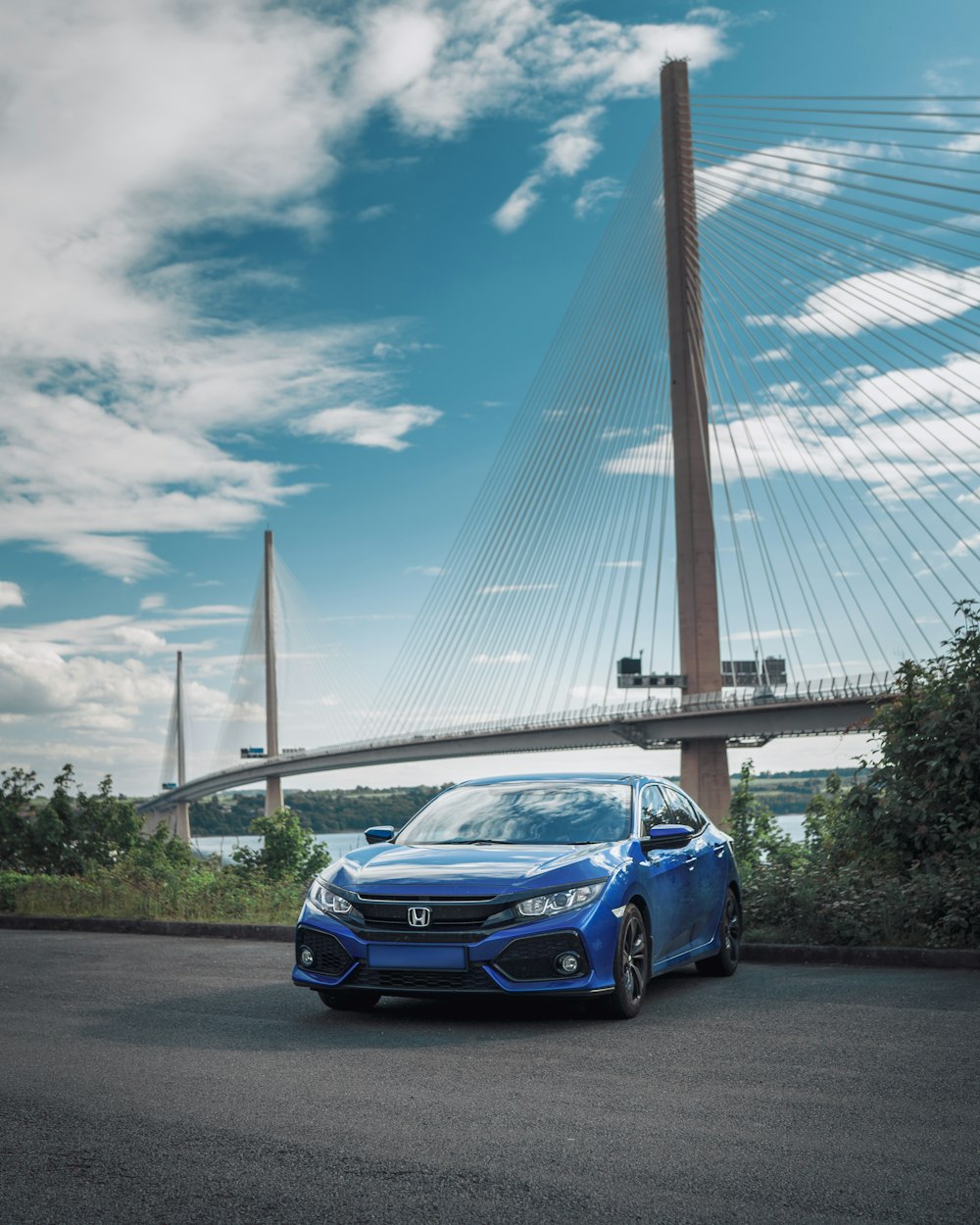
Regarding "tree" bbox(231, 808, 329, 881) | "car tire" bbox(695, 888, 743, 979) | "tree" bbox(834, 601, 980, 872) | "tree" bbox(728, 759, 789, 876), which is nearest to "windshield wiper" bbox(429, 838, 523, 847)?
"car tire" bbox(695, 888, 743, 979)

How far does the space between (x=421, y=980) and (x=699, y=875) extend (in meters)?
2.57

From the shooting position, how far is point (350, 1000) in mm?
7707

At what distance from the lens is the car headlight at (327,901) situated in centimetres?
750

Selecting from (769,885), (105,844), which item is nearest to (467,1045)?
(769,885)

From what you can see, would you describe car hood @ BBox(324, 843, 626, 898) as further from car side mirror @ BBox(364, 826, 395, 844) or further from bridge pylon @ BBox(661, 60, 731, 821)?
bridge pylon @ BBox(661, 60, 731, 821)

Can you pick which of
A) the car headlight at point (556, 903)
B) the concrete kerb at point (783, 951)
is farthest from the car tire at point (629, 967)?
the concrete kerb at point (783, 951)

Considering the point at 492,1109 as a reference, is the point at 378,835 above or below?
above

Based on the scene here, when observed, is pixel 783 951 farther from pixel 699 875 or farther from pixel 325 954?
pixel 325 954

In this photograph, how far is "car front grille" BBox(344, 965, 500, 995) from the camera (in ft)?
23.3

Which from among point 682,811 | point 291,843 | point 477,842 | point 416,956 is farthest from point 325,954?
point 291,843

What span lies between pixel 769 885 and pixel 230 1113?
7.31m

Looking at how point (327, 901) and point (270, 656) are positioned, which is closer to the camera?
point (327, 901)

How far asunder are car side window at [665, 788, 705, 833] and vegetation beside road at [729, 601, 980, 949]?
169 centimetres

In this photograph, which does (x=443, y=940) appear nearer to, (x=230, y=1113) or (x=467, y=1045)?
(x=467, y=1045)
